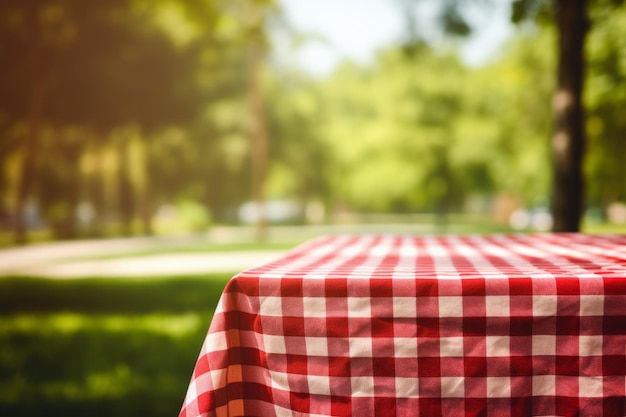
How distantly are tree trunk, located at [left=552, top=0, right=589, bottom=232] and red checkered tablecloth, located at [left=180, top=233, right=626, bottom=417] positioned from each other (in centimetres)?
247

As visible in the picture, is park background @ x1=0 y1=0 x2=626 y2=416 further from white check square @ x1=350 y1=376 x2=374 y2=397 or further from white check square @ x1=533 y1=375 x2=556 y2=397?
white check square @ x1=533 y1=375 x2=556 y2=397

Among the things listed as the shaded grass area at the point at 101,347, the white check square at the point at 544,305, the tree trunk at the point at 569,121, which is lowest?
the shaded grass area at the point at 101,347

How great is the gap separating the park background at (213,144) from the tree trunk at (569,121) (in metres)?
0.59

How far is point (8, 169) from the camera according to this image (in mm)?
13031

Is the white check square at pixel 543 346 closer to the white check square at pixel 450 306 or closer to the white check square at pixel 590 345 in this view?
the white check square at pixel 590 345

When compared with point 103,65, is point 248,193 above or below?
below

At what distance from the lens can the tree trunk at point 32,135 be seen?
10.6m

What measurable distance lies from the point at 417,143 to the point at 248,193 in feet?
34.1

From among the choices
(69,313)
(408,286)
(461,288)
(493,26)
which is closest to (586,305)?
(461,288)

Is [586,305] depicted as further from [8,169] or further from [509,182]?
[509,182]

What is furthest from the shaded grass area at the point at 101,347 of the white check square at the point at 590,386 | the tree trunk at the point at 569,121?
the tree trunk at the point at 569,121

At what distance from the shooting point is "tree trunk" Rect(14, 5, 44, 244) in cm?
1056

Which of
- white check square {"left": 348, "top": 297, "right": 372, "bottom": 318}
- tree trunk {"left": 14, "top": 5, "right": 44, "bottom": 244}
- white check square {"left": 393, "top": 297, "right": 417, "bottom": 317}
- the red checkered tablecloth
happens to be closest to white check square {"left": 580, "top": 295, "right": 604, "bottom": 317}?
the red checkered tablecloth

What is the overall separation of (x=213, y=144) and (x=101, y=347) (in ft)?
52.5
